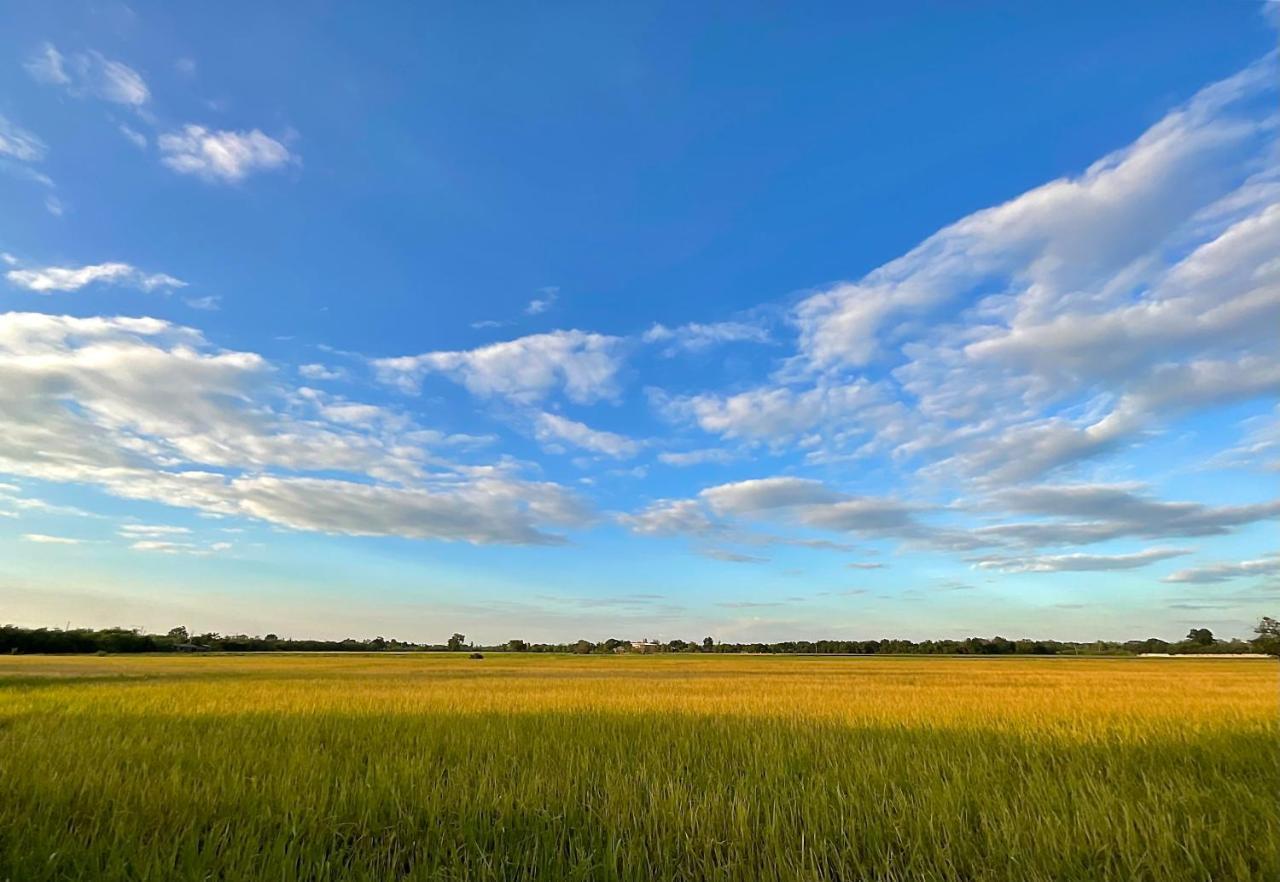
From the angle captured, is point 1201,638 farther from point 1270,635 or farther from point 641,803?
point 641,803

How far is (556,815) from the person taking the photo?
15.5ft

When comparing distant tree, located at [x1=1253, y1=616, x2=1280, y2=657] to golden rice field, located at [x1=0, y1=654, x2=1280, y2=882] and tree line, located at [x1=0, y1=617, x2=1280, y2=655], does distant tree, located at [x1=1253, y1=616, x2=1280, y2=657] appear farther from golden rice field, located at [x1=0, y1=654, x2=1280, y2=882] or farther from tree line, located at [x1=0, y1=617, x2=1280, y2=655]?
golden rice field, located at [x1=0, y1=654, x2=1280, y2=882]

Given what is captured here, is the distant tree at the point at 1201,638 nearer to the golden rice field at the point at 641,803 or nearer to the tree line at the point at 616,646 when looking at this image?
the tree line at the point at 616,646

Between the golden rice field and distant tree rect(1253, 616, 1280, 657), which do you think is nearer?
the golden rice field

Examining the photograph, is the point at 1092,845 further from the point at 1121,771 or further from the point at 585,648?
the point at 585,648

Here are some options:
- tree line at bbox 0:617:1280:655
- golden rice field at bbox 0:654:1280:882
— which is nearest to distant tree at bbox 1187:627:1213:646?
tree line at bbox 0:617:1280:655

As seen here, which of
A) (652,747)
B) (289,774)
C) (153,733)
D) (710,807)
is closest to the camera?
(710,807)

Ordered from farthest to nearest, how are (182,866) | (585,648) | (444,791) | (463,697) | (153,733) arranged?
(585,648), (463,697), (153,733), (444,791), (182,866)

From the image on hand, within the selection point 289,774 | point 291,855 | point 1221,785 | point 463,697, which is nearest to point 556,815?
point 291,855

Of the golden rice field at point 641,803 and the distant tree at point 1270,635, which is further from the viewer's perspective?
the distant tree at point 1270,635

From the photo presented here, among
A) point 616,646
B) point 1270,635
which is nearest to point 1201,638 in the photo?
point 1270,635

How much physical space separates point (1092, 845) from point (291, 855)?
4.65m

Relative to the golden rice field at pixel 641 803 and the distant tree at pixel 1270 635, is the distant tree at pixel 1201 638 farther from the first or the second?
the golden rice field at pixel 641 803

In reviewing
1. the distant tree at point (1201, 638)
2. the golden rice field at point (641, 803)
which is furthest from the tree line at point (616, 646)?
the golden rice field at point (641, 803)
